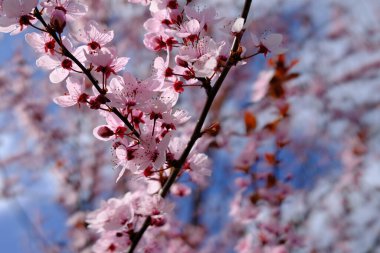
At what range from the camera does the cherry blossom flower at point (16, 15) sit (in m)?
1.45

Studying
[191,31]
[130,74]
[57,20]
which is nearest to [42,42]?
[57,20]

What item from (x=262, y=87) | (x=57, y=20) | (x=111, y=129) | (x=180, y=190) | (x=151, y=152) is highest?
(x=57, y=20)

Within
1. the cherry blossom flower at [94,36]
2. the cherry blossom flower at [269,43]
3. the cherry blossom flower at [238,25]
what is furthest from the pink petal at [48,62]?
the cherry blossom flower at [269,43]

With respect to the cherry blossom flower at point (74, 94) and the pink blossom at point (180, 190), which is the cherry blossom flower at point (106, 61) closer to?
the cherry blossom flower at point (74, 94)

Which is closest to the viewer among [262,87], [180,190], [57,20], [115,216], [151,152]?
[57,20]

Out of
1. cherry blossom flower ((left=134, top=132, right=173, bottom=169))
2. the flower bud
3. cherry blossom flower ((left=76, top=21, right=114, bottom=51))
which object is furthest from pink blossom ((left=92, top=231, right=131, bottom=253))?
the flower bud

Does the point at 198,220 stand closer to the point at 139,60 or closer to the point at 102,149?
the point at 102,149

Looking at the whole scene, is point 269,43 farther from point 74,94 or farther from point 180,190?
point 180,190

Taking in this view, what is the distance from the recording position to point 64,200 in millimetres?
6785

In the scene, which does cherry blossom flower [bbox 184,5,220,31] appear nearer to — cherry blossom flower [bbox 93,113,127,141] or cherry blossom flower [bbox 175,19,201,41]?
cherry blossom flower [bbox 175,19,201,41]

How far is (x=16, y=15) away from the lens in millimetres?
1489

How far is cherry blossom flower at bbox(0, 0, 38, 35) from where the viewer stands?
1445mm

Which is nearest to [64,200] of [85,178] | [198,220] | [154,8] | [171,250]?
[85,178]

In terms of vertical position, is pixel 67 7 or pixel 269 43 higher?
pixel 67 7
